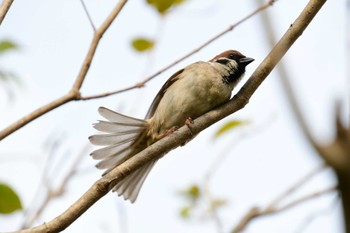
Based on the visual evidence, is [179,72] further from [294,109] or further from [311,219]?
[294,109]

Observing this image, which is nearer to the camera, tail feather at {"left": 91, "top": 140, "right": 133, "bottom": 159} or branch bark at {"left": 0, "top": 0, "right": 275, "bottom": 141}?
→ branch bark at {"left": 0, "top": 0, "right": 275, "bottom": 141}

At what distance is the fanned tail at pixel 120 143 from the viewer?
9.45 ft

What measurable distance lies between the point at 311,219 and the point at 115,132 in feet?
3.77

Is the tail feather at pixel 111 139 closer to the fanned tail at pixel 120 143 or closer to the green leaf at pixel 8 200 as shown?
the fanned tail at pixel 120 143

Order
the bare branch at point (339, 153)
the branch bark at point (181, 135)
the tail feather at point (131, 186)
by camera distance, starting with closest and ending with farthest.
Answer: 1. the bare branch at point (339, 153)
2. the branch bark at point (181, 135)
3. the tail feather at point (131, 186)

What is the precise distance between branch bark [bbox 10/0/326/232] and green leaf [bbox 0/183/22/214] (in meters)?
0.55

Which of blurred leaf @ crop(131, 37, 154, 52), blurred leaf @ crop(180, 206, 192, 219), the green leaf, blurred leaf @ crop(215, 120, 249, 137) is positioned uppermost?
blurred leaf @ crop(131, 37, 154, 52)

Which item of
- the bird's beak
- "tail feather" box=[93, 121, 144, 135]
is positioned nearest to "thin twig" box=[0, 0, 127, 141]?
"tail feather" box=[93, 121, 144, 135]

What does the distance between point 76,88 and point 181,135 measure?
0.45 meters

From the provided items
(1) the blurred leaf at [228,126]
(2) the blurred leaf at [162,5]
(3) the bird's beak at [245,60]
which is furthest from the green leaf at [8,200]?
(3) the bird's beak at [245,60]

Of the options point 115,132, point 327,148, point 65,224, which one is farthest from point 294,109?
point 115,132

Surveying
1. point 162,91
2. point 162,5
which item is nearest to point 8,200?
point 162,5

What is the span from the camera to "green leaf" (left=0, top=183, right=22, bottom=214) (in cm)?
220

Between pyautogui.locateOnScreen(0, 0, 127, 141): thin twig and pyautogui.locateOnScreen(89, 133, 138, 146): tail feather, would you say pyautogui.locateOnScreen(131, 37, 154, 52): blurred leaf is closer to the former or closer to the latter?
pyautogui.locateOnScreen(89, 133, 138, 146): tail feather
